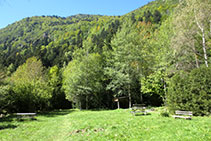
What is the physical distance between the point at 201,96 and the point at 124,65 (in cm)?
1263

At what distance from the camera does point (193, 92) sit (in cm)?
1246

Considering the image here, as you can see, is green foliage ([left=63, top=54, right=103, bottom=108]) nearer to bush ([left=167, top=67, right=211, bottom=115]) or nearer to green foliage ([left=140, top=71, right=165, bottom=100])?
green foliage ([left=140, top=71, right=165, bottom=100])

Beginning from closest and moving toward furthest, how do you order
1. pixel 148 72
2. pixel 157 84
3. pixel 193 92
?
pixel 193 92 < pixel 157 84 < pixel 148 72

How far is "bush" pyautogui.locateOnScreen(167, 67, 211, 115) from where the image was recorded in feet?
38.4

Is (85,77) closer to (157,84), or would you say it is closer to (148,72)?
(148,72)

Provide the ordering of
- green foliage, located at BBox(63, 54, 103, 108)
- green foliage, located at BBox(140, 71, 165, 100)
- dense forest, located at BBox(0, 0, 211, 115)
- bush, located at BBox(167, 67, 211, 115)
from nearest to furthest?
1. bush, located at BBox(167, 67, 211, 115)
2. dense forest, located at BBox(0, 0, 211, 115)
3. green foliage, located at BBox(140, 71, 165, 100)
4. green foliage, located at BBox(63, 54, 103, 108)

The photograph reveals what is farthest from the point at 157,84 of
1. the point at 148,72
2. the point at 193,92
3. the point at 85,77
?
the point at 85,77

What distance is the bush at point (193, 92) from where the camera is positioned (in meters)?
11.7

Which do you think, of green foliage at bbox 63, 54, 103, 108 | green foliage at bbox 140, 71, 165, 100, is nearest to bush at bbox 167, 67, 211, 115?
green foliage at bbox 140, 71, 165, 100

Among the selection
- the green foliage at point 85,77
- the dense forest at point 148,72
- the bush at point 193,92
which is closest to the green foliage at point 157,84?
the dense forest at point 148,72

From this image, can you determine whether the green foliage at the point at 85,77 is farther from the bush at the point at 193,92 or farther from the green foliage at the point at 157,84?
the bush at the point at 193,92

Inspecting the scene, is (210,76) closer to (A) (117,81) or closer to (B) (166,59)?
(B) (166,59)

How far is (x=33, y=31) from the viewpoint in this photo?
171625mm

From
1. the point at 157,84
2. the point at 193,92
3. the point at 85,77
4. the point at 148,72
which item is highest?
the point at 148,72
